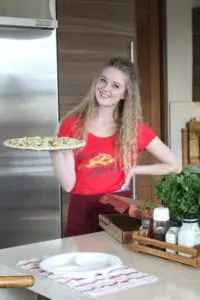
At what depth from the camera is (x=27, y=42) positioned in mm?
2936

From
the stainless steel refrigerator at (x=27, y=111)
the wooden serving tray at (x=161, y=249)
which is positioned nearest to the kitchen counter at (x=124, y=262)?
the wooden serving tray at (x=161, y=249)

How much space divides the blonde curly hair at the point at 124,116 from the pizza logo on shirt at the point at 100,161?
38 millimetres

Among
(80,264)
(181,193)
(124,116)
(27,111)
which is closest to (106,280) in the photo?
(80,264)

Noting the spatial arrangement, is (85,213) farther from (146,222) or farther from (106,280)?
(106,280)

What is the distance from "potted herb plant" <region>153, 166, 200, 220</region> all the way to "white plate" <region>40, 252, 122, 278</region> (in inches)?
9.5

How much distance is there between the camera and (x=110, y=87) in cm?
225

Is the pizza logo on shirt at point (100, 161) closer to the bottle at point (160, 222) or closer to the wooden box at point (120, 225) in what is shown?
the wooden box at point (120, 225)

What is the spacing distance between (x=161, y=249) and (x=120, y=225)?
11.1 inches

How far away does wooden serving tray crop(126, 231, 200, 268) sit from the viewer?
5.14 feet

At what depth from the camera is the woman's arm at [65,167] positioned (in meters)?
2.11

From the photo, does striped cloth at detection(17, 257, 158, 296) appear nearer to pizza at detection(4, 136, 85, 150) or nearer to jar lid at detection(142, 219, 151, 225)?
jar lid at detection(142, 219, 151, 225)

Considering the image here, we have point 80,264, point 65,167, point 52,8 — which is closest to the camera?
point 80,264

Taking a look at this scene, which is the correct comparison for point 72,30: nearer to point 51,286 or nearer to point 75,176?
point 75,176

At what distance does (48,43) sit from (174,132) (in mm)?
1474
